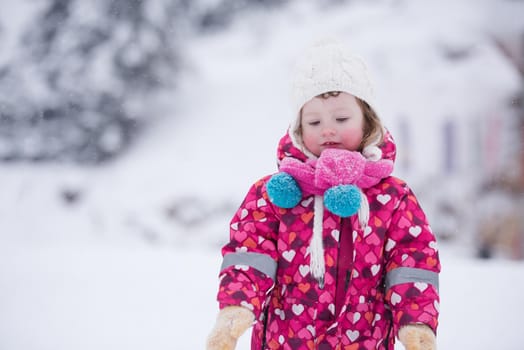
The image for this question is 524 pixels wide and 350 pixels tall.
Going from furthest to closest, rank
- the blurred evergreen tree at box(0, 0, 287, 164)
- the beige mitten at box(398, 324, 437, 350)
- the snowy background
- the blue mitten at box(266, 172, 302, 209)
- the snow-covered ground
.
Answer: the blurred evergreen tree at box(0, 0, 287, 164) → the snowy background → the snow-covered ground → the blue mitten at box(266, 172, 302, 209) → the beige mitten at box(398, 324, 437, 350)

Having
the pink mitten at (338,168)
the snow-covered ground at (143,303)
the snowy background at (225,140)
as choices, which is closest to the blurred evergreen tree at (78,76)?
the snowy background at (225,140)

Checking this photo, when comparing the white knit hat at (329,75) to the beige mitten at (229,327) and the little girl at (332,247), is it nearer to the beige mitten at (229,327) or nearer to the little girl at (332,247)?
the little girl at (332,247)

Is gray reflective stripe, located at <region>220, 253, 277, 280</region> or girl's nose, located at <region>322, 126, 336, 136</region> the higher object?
girl's nose, located at <region>322, 126, 336, 136</region>

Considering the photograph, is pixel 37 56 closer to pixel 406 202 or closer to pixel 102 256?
pixel 102 256

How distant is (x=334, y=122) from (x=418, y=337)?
0.62 metres

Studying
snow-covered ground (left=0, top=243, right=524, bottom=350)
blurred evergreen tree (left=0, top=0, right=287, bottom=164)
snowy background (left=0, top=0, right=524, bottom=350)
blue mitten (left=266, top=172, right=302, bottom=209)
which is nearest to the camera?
blue mitten (left=266, top=172, right=302, bottom=209)

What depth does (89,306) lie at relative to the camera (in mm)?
2760

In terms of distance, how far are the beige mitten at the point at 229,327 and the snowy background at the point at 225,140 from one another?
1.97 meters

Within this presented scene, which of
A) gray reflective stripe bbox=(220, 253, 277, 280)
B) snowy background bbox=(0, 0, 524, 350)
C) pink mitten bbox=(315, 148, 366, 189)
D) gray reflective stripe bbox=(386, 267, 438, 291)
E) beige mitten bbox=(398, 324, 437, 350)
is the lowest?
beige mitten bbox=(398, 324, 437, 350)

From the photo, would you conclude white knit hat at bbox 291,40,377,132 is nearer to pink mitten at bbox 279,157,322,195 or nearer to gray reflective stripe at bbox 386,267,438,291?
pink mitten at bbox 279,157,322,195

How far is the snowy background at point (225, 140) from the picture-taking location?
18.1 feet

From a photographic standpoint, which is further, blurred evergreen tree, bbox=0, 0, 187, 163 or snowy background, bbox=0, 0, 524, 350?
blurred evergreen tree, bbox=0, 0, 187, 163

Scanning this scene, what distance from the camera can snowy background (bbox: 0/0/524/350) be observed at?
5.51 metres

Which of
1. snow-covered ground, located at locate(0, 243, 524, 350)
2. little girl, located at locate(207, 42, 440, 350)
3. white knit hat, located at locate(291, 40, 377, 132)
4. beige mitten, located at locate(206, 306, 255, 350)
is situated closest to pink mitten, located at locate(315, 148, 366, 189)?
little girl, located at locate(207, 42, 440, 350)
